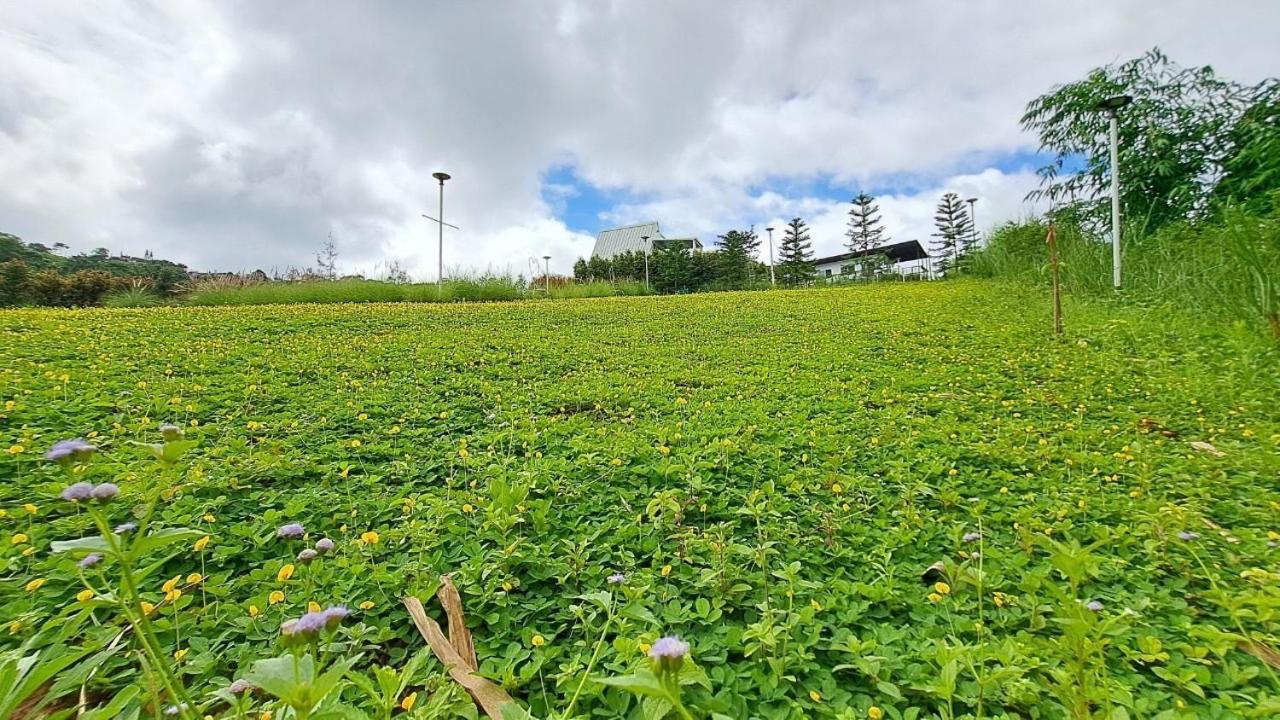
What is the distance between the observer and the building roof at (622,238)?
3397cm

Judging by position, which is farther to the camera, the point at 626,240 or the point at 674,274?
the point at 626,240

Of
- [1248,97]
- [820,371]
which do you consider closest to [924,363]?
[820,371]

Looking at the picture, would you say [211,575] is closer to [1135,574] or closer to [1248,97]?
[1135,574]

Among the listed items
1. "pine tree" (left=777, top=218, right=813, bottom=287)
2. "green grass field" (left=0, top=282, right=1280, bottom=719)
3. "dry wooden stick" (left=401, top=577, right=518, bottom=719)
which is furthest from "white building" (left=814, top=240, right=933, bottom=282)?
"dry wooden stick" (left=401, top=577, right=518, bottom=719)

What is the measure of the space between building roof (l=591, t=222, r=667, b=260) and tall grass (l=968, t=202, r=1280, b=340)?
26.8 meters

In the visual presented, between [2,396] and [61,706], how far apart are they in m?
1.85

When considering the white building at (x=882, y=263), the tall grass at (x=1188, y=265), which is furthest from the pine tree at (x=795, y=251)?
the tall grass at (x=1188, y=265)

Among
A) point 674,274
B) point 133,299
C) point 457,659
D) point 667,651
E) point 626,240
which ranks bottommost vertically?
point 457,659

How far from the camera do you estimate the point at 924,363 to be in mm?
3354

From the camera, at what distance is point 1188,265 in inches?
170

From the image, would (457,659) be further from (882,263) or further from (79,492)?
(882,263)

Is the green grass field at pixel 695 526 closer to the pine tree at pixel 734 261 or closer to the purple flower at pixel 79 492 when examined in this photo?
the purple flower at pixel 79 492

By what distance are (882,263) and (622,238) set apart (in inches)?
773

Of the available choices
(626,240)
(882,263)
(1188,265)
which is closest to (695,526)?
(1188,265)
